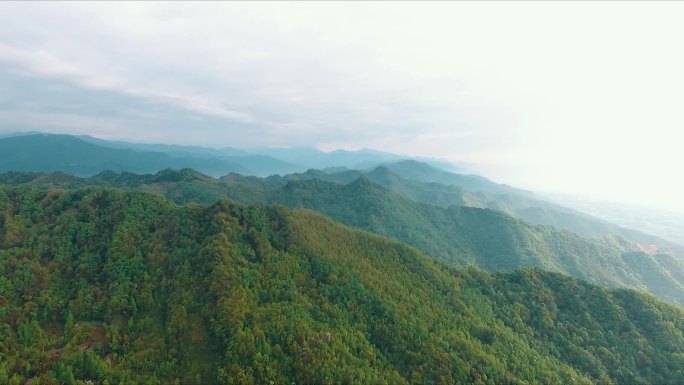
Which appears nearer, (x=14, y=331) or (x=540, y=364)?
(x=14, y=331)

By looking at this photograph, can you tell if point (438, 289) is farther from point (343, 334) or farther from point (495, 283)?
point (343, 334)

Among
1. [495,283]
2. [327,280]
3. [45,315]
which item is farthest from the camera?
[495,283]

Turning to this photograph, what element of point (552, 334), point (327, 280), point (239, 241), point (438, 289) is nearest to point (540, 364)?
point (552, 334)

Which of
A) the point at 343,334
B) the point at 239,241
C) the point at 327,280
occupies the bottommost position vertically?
the point at 343,334

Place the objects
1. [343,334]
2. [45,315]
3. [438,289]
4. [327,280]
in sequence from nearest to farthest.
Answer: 1. [45,315]
2. [343,334]
3. [327,280]
4. [438,289]

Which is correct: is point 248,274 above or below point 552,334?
above

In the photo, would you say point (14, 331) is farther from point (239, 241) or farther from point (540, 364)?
point (540, 364)

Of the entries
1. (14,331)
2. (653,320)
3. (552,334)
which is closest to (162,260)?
(14,331)
